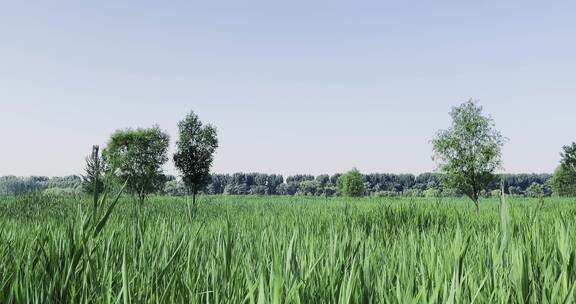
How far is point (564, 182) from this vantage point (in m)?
64.7

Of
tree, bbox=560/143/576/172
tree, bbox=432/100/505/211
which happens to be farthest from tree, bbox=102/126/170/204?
tree, bbox=560/143/576/172

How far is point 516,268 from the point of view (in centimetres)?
137

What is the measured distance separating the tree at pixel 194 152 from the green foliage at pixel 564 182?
58953mm

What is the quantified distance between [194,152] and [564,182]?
65474mm

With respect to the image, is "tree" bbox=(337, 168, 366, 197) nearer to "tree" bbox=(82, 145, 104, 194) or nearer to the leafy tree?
the leafy tree

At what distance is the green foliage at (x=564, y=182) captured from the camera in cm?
6141

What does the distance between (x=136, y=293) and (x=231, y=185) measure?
190335 mm

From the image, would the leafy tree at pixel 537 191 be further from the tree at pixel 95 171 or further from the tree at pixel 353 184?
the tree at pixel 353 184

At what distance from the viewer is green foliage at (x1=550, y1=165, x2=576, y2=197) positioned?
6141 cm

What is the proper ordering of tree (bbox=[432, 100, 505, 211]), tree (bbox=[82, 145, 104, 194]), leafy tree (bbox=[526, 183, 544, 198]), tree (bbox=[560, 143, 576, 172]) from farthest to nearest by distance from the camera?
tree (bbox=[560, 143, 576, 172]), tree (bbox=[432, 100, 505, 211]), leafy tree (bbox=[526, 183, 544, 198]), tree (bbox=[82, 145, 104, 194])

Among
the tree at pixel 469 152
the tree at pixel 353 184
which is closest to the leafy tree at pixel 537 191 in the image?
the tree at pixel 469 152

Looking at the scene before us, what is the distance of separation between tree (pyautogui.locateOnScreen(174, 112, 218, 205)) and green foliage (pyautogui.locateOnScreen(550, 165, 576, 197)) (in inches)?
2321

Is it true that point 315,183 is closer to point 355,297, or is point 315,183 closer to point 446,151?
point 446,151

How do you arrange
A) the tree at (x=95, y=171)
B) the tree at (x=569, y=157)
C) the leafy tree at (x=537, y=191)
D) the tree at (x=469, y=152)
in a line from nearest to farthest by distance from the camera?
1. the tree at (x=95, y=171)
2. the leafy tree at (x=537, y=191)
3. the tree at (x=469, y=152)
4. the tree at (x=569, y=157)
